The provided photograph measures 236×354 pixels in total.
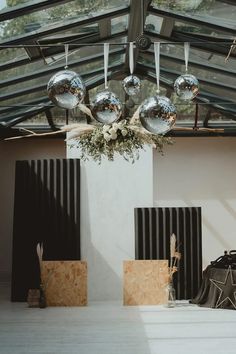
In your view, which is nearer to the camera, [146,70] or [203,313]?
[203,313]

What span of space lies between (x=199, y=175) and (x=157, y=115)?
987 centimetres

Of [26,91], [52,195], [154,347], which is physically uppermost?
[26,91]

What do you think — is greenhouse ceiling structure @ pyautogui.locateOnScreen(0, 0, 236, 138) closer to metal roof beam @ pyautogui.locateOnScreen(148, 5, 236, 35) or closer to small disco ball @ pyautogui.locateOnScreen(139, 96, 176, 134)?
metal roof beam @ pyautogui.locateOnScreen(148, 5, 236, 35)

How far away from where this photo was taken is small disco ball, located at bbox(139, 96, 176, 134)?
410 cm

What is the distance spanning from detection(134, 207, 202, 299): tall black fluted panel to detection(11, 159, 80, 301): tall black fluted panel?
1053mm

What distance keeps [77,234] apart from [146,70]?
291 cm

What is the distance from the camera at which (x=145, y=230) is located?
9.78 m

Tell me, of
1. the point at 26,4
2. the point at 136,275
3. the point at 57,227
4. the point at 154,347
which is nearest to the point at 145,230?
the point at 136,275

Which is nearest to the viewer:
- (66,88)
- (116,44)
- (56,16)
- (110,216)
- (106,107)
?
(66,88)

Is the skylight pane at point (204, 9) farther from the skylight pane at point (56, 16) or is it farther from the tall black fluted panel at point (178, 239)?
the tall black fluted panel at point (178, 239)

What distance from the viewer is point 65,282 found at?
30.4 feet

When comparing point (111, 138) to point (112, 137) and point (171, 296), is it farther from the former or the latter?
point (171, 296)

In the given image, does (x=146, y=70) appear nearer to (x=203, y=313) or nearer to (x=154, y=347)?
(x=203, y=313)

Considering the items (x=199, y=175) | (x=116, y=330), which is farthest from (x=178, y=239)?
(x=199, y=175)
